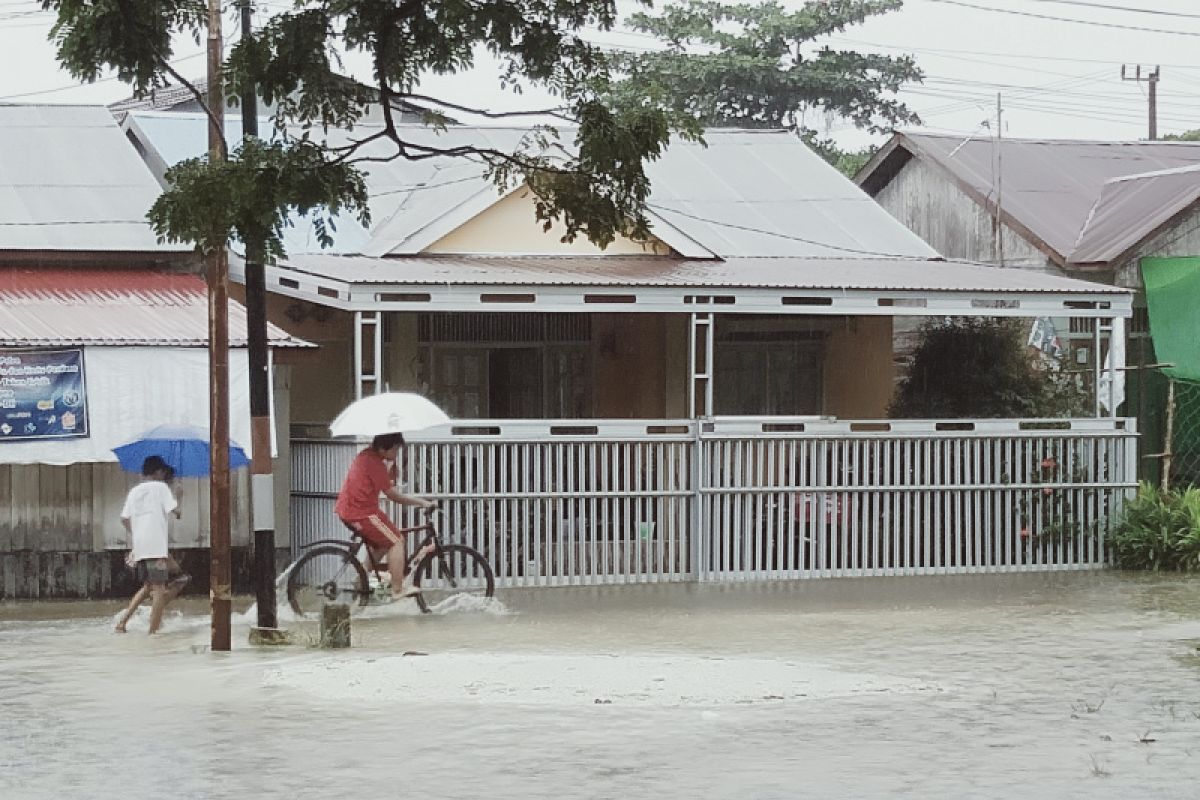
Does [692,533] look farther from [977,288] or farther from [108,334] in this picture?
[108,334]

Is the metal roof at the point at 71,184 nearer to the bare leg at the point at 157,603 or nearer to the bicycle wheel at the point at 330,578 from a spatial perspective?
the bicycle wheel at the point at 330,578

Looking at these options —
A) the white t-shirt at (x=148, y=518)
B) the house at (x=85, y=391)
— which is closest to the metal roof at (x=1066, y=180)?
the house at (x=85, y=391)

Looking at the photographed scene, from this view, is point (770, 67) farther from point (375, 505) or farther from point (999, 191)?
point (375, 505)

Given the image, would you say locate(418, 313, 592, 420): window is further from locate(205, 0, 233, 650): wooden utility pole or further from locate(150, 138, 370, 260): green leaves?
locate(150, 138, 370, 260): green leaves

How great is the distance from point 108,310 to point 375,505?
4.23 m

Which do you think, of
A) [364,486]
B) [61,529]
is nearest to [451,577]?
[364,486]

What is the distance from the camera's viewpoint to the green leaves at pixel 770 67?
4262cm

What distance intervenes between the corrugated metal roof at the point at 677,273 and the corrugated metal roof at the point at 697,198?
1.54ft

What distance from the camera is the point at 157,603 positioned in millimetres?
16641

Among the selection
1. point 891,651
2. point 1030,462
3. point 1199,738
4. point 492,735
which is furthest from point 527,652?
point 1030,462

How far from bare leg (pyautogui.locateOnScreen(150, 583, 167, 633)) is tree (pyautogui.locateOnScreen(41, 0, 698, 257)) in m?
3.34

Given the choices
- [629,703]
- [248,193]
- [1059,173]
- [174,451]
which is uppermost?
[1059,173]

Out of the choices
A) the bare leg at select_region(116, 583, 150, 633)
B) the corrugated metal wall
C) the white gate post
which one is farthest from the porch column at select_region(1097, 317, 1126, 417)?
the bare leg at select_region(116, 583, 150, 633)

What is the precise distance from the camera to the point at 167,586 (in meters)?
16.8
